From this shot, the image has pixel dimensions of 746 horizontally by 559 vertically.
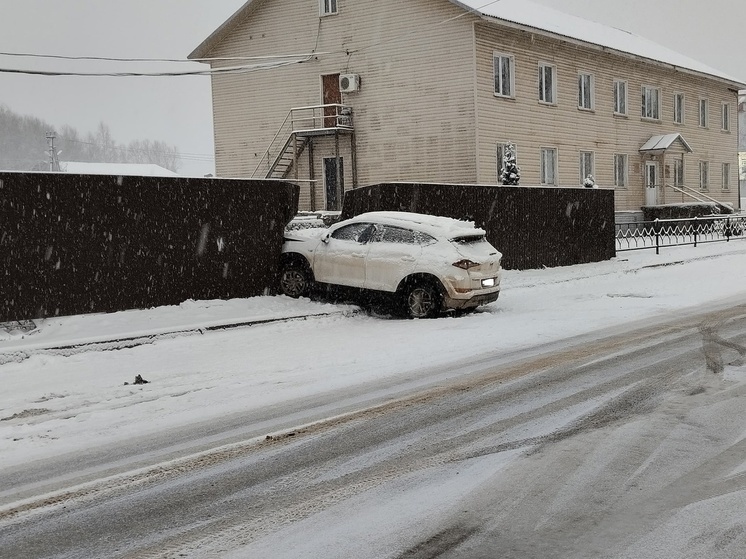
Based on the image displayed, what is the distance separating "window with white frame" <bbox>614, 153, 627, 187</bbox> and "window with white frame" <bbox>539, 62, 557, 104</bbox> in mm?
5823

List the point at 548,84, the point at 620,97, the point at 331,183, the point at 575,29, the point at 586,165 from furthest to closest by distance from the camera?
the point at 620,97, the point at 575,29, the point at 586,165, the point at 548,84, the point at 331,183

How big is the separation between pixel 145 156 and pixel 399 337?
14390cm

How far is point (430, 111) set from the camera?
28.6m

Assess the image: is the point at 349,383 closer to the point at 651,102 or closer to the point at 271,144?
the point at 271,144

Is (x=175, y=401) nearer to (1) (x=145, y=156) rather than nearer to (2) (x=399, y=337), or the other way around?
(2) (x=399, y=337)

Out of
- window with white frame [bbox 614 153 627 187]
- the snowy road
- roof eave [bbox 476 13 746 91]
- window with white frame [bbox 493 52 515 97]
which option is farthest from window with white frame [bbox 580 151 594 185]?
the snowy road

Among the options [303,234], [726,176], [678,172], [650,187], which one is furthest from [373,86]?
[726,176]

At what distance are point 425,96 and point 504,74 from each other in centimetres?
323

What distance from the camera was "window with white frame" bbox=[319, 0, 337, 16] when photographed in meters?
30.7

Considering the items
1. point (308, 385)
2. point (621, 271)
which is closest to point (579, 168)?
point (621, 271)

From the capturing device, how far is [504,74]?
29.6m

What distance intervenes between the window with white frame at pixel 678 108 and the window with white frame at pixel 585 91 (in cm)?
810

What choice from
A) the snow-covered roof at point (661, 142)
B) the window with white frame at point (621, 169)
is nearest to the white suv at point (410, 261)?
the window with white frame at point (621, 169)

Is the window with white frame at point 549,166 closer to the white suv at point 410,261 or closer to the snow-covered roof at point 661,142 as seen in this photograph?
the snow-covered roof at point 661,142
